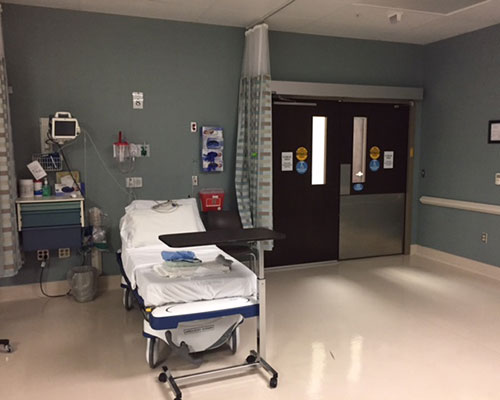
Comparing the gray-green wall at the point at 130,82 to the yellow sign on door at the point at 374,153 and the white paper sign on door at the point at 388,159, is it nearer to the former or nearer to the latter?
the yellow sign on door at the point at 374,153

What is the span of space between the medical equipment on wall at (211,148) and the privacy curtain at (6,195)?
76.4 inches

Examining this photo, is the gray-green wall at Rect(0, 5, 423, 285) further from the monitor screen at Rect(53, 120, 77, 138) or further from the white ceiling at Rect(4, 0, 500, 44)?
the monitor screen at Rect(53, 120, 77, 138)

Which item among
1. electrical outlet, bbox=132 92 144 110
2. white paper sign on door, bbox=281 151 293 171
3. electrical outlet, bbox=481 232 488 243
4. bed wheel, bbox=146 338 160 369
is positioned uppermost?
electrical outlet, bbox=132 92 144 110

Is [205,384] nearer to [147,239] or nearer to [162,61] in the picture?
[147,239]

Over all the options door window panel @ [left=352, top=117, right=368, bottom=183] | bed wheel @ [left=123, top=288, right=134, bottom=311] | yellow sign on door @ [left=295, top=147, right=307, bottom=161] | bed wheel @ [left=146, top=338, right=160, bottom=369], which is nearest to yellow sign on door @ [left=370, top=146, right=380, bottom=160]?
door window panel @ [left=352, top=117, right=368, bottom=183]

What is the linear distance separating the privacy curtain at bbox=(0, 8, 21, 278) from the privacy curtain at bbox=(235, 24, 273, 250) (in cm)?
229

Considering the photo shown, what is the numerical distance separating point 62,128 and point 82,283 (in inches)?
60.6

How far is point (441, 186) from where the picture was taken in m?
6.02

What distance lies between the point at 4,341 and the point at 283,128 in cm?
368

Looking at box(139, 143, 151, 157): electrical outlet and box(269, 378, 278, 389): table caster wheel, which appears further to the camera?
box(139, 143, 151, 157): electrical outlet

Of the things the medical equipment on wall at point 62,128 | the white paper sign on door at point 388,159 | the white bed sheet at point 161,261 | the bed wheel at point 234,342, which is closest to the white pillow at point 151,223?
the white bed sheet at point 161,261

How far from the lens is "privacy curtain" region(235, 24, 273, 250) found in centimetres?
493

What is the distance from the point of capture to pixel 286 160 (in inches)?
223

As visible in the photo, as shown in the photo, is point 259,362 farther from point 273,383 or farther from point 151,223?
point 151,223
